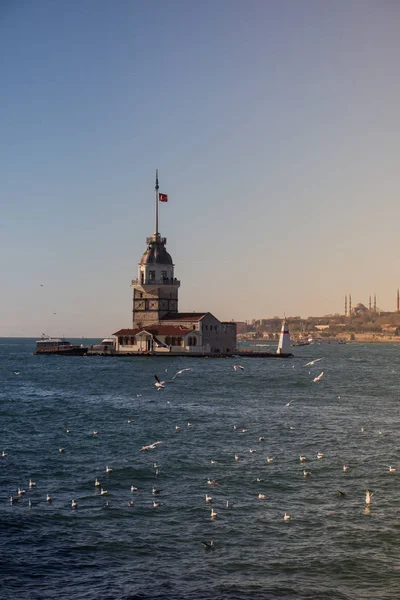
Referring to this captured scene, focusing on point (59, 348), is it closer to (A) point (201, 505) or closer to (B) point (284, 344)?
(B) point (284, 344)

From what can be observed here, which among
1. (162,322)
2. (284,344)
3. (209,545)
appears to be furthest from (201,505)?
(284,344)

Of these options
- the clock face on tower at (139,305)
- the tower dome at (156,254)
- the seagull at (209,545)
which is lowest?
the seagull at (209,545)

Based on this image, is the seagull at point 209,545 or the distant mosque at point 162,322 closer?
the seagull at point 209,545

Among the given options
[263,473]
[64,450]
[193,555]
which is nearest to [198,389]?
[64,450]

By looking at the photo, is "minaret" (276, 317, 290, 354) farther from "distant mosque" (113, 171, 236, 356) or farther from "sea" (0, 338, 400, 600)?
"sea" (0, 338, 400, 600)

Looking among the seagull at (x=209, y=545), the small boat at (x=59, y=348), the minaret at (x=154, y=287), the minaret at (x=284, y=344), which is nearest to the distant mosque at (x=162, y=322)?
the minaret at (x=154, y=287)

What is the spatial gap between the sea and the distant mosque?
81410 mm

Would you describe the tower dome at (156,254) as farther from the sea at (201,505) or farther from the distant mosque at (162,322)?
the sea at (201,505)

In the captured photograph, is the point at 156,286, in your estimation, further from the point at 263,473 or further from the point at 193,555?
the point at 193,555

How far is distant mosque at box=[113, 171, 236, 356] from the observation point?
14225 cm

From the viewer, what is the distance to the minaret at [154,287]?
493ft

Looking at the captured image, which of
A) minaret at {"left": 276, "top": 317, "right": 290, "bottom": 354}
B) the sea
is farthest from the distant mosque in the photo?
the sea

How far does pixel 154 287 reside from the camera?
496 feet

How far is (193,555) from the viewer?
964 inches
